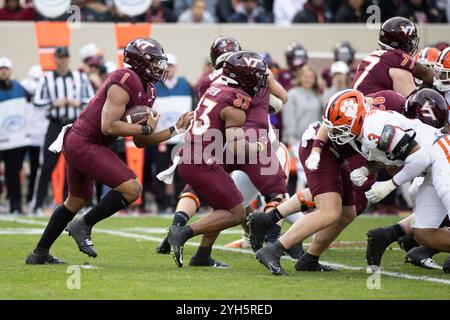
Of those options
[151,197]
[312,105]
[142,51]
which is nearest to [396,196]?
[312,105]

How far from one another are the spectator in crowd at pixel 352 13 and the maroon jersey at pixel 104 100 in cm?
799

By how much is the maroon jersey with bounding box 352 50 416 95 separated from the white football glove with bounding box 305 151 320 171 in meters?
1.55

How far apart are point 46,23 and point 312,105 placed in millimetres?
3336

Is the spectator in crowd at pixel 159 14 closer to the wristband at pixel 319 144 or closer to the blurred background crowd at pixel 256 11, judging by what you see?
the blurred background crowd at pixel 256 11

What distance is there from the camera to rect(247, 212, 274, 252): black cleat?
23.4 feet

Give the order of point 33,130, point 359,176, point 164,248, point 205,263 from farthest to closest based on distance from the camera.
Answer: point 33,130 < point 164,248 < point 205,263 < point 359,176

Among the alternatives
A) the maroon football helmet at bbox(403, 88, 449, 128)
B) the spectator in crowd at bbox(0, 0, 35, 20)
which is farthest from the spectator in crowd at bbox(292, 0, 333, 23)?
the maroon football helmet at bbox(403, 88, 449, 128)

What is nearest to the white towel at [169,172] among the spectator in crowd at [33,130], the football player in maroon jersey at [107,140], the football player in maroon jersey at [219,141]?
the football player in maroon jersey at [219,141]

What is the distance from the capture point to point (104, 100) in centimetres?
716

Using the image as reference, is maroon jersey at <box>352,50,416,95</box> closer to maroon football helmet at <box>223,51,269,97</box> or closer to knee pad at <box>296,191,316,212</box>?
knee pad at <box>296,191,316,212</box>

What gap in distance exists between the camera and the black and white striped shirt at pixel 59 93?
11945 millimetres

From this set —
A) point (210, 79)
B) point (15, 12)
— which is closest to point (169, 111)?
point (15, 12)

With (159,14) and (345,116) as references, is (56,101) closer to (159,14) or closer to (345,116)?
(159,14)

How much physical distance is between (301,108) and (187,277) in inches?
240
